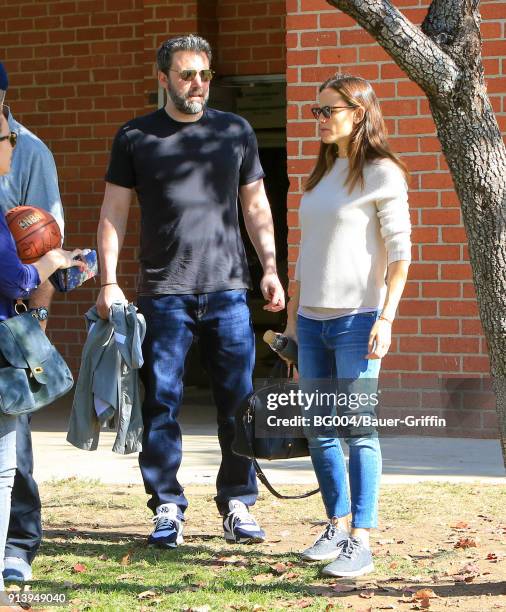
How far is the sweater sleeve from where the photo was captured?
4.97m

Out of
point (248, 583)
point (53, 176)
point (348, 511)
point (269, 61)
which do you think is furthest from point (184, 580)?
point (269, 61)

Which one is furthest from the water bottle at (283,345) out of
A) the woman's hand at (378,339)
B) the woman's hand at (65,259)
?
the woman's hand at (65,259)

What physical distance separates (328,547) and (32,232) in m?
1.87

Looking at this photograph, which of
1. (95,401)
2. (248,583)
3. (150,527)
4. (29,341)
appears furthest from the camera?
(150,527)

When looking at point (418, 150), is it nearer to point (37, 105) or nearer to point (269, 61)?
point (269, 61)

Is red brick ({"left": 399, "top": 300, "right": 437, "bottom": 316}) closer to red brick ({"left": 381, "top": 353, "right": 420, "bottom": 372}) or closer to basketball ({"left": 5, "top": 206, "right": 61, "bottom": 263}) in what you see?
red brick ({"left": 381, "top": 353, "right": 420, "bottom": 372})

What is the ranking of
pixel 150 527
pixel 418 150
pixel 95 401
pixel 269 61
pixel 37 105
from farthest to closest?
1. pixel 37 105
2. pixel 269 61
3. pixel 418 150
4. pixel 150 527
5. pixel 95 401

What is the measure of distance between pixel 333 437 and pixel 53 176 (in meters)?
1.59

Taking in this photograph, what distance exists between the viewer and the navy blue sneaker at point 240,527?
5805mm

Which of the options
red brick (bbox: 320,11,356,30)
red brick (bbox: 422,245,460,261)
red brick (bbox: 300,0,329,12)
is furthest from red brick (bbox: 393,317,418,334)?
red brick (bbox: 300,0,329,12)

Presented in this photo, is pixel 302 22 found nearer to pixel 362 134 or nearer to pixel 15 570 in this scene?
pixel 362 134

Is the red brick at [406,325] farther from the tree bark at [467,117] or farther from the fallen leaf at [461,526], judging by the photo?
the tree bark at [467,117]

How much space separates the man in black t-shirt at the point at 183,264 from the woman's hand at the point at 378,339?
97cm

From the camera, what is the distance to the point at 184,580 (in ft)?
17.0
